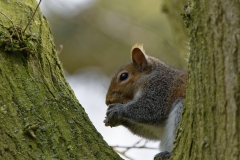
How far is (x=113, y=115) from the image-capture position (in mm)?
3529

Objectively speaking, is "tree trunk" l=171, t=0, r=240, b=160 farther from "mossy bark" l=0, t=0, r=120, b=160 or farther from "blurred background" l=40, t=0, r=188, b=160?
"blurred background" l=40, t=0, r=188, b=160

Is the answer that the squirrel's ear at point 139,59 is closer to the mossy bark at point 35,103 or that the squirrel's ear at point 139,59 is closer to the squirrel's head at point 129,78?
the squirrel's head at point 129,78

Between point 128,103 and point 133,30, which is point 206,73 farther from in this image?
point 133,30

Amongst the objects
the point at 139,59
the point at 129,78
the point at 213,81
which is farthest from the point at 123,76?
the point at 213,81

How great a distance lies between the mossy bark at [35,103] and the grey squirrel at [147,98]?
780 millimetres

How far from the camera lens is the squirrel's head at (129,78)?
150 inches

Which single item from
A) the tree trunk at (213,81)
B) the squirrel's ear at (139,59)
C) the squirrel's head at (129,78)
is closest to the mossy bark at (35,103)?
the tree trunk at (213,81)

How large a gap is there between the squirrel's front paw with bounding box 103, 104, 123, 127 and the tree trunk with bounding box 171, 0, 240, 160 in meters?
1.47

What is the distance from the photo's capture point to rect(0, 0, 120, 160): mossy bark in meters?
2.40

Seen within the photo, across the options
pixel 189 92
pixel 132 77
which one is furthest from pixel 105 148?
pixel 132 77

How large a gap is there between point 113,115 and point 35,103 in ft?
3.34

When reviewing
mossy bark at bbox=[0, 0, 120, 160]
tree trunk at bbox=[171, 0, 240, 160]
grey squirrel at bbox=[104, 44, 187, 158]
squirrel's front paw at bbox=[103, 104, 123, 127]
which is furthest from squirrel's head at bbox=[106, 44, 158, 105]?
tree trunk at bbox=[171, 0, 240, 160]

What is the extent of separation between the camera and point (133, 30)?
627cm

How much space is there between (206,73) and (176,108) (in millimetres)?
1394
